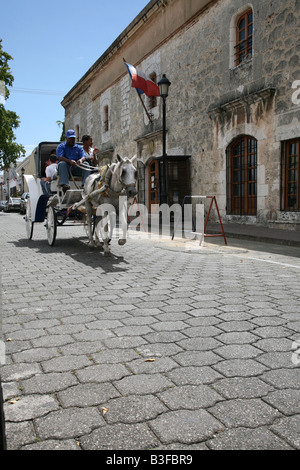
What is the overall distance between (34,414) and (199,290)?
2.86 metres

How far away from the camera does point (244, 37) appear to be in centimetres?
1298

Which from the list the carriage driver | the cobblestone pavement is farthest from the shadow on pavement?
the carriage driver

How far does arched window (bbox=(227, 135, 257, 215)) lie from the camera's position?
505 inches

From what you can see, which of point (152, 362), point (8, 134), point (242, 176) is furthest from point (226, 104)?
point (8, 134)

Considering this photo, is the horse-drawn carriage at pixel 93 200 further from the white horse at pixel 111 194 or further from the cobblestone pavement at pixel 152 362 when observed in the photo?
the cobblestone pavement at pixel 152 362

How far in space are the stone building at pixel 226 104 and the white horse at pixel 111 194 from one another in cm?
614

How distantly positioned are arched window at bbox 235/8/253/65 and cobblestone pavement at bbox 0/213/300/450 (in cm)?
1001

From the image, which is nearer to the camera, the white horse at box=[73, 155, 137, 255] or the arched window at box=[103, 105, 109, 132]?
the white horse at box=[73, 155, 137, 255]

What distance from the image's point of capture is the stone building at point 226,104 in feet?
37.2

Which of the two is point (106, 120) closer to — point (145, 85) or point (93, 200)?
point (145, 85)

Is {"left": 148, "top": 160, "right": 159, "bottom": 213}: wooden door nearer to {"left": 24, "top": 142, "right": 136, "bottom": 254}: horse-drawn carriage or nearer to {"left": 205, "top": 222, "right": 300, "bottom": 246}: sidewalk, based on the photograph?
{"left": 205, "top": 222, "right": 300, "bottom": 246}: sidewalk

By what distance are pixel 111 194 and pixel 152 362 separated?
185 inches

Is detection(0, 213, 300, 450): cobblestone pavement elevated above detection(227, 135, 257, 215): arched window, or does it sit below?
below

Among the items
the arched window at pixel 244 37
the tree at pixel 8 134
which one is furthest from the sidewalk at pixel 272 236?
the tree at pixel 8 134
